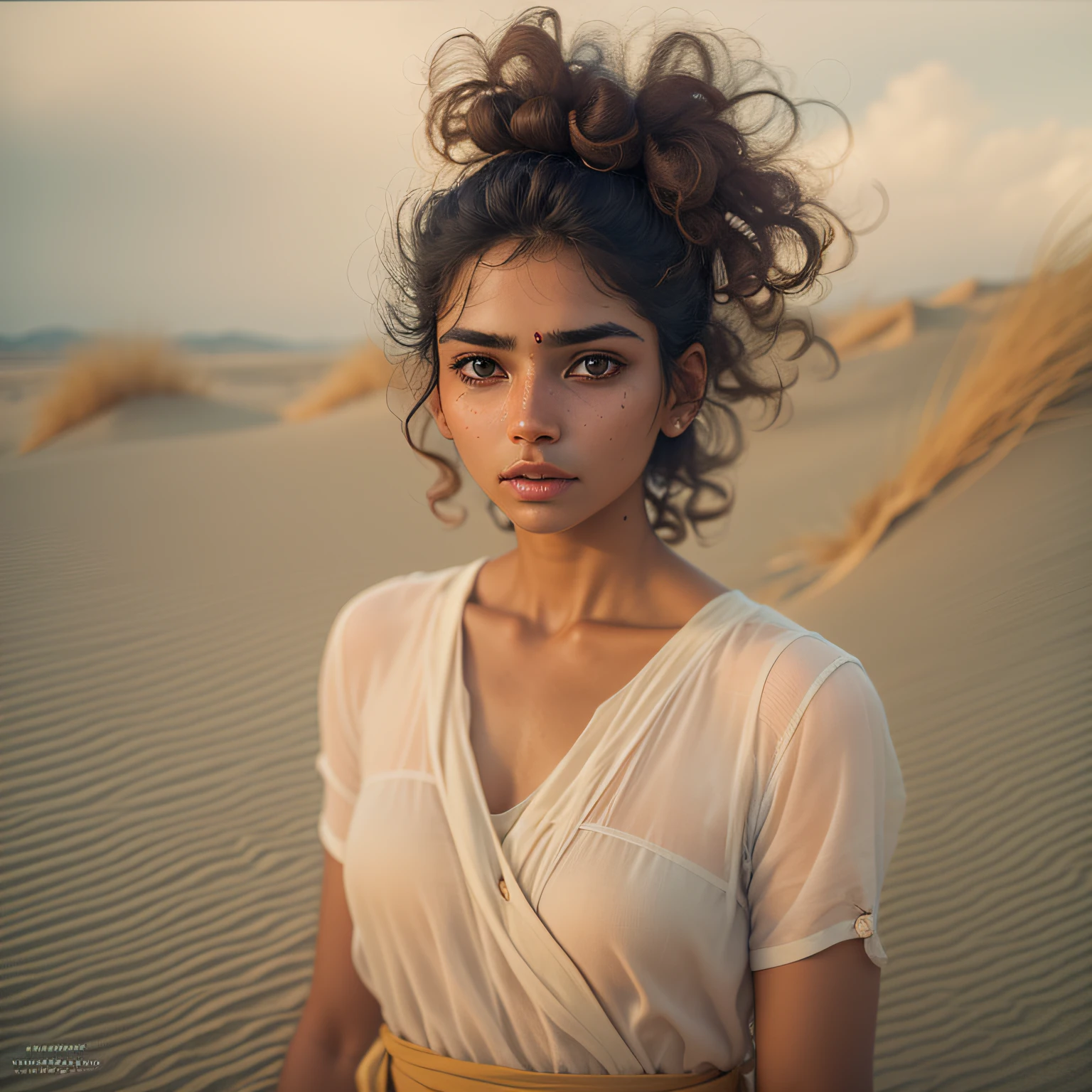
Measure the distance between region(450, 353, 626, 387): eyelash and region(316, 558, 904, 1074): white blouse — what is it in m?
0.49

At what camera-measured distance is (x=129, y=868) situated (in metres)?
3.84

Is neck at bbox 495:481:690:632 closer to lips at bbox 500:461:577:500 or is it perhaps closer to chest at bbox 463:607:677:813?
chest at bbox 463:607:677:813

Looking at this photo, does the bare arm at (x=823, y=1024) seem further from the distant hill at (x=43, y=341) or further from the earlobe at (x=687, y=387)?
the distant hill at (x=43, y=341)

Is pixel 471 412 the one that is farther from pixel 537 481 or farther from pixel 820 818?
pixel 820 818

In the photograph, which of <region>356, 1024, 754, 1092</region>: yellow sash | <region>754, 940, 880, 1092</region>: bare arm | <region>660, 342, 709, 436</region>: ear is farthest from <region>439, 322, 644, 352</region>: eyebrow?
<region>356, 1024, 754, 1092</region>: yellow sash

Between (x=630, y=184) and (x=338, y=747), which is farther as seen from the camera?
(x=338, y=747)

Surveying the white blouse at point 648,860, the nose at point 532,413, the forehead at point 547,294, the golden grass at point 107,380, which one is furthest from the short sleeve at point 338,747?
the golden grass at point 107,380

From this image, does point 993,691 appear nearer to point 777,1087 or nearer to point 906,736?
point 906,736

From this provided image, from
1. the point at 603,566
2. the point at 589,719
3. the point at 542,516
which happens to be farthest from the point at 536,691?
the point at 542,516

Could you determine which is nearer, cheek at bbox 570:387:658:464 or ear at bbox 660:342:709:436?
cheek at bbox 570:387:658:464

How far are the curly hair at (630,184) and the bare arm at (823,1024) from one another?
0.96 meters

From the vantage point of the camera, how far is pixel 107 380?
8.12 meters

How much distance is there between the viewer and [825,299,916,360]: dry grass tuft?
984 centimetres

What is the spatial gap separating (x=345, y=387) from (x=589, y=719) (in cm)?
881
